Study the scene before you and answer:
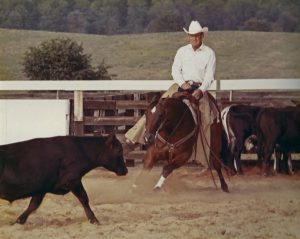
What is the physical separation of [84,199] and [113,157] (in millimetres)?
357

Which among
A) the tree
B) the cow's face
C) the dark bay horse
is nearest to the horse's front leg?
the dark bay horse

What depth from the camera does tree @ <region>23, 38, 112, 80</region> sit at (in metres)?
8.65

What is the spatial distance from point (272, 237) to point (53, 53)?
1.98 metres

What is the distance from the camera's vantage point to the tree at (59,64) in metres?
8.65

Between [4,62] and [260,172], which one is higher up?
[4,62]

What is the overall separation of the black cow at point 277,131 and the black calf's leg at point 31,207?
5.18 ft

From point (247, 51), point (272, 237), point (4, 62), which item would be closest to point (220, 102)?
point (247, 51)

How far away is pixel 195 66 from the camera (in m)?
8.63

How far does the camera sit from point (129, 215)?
8.69 meters

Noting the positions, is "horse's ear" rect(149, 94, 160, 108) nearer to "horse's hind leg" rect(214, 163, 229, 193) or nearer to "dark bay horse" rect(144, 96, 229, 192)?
"dark bay horse" rect(144, 96, 229, 192)

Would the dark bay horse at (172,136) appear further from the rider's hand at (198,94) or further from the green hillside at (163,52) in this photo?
the green hillside at (163,52)

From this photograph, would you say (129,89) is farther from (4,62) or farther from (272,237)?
(272,237)

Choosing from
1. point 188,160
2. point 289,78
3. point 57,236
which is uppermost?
point 289,78

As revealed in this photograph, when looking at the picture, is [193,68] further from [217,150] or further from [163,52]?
[217,150]
